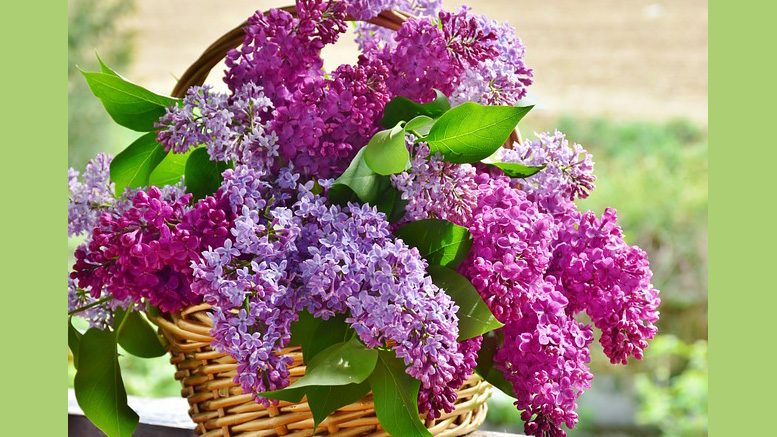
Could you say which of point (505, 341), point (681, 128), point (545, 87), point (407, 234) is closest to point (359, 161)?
point (407, 234)

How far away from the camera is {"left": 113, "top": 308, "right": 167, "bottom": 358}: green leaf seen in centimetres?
77

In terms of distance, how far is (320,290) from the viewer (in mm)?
539

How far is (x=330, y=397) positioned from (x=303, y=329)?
0.18 feet

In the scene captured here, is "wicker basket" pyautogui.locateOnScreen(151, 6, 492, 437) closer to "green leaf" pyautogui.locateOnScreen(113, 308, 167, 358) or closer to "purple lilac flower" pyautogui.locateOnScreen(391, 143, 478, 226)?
"green leaf" pyautogui.locateOnScreen(113, 308, 167, 358)

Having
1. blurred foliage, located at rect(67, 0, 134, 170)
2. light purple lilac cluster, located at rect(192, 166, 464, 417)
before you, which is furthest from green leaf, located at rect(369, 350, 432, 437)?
blurred foliage, located at rect(67, 0, 134, 170)

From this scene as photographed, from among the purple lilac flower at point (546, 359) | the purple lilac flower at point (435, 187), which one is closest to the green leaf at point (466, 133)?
the purple lilac flower at point (435, 187)

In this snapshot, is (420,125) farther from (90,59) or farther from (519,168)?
(90,59)

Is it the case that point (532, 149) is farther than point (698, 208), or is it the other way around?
point (698, 208)

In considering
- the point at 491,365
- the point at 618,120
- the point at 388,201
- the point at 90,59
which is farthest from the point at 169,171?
the point at 618,120

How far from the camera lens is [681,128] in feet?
12.7

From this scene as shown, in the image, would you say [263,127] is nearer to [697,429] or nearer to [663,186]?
[697,429]

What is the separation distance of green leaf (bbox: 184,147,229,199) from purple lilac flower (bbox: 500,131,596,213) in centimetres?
26

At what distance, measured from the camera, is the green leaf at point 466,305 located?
562 millimetres

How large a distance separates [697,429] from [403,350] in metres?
2.47
